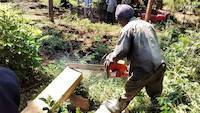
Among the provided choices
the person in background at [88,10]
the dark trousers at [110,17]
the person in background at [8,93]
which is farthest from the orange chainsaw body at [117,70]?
the person in background at [88,10]

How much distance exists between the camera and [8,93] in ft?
6.97

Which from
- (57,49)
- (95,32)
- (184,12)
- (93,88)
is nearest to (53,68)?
(93,88)

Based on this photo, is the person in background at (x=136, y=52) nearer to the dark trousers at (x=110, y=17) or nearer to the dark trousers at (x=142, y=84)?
the dark trousers at (x=142, y=84)

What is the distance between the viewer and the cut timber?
6.21 metres

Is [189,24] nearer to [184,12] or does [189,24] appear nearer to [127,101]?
[184,12]

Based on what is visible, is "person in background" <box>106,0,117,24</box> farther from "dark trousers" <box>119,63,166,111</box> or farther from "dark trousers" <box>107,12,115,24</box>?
"dark trousers" <box>119,63,166,111</box>

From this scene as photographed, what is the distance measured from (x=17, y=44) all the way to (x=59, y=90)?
1660mm

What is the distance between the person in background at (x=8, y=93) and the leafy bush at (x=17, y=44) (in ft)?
17.4

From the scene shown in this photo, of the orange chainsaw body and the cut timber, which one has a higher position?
the orange chainsaw body

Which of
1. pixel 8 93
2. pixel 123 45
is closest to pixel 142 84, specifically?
pixel 123 45

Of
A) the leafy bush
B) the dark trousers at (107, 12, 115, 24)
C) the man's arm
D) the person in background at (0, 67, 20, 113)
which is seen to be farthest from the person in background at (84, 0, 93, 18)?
the person in background at (0, 67, 20, 113)

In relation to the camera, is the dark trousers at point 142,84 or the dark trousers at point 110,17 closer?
the dark trousers at point 142,84

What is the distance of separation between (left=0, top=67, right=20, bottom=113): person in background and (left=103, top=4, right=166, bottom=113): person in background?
3.93 m

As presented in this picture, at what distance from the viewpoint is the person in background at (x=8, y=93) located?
6.84ft
